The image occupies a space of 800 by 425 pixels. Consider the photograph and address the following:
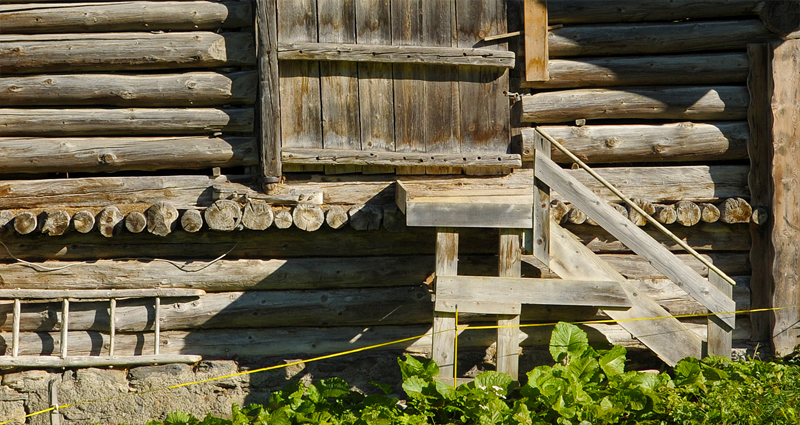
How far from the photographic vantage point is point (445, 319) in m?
4.90

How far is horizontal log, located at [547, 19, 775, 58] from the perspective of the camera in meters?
5.68

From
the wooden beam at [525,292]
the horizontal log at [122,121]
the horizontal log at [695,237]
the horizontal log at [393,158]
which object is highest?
the horizontal log at [122,121]

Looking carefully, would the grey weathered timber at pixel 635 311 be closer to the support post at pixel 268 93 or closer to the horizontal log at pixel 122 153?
the support post at pixel 268 93

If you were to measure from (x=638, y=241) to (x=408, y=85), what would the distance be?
2.16 m

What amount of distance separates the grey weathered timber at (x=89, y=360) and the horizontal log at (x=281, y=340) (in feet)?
0.35

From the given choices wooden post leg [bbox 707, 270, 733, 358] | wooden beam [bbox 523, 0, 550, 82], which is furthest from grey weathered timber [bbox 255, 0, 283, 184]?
wooden post leg [bbox 707, 270, 733, 358]

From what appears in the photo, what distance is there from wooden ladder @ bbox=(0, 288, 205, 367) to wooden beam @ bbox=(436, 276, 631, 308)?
2.19 meters

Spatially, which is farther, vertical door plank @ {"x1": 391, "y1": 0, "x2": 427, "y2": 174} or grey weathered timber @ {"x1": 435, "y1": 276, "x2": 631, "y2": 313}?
vertical door plank @ {"x1": 391, "y1": 0, "x2": 427, "y2": 174}

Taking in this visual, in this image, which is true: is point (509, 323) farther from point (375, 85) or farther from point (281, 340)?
point (375, 85)

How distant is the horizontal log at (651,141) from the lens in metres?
5.75

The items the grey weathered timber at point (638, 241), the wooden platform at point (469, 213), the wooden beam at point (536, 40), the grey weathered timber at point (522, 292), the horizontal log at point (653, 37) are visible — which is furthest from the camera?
the horizontal log at point (653, 37)

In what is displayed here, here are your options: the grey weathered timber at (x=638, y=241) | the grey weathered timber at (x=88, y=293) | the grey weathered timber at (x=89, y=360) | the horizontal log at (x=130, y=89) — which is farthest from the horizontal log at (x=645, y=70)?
the grey weathered timber at (x=89, y=360)

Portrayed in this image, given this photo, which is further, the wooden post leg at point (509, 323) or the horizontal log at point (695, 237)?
the horizontal log at point (695, 237)

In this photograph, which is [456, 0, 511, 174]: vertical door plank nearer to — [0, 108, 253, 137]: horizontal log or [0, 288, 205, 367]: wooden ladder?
[0, 108, 253, 137]: horizontal log
